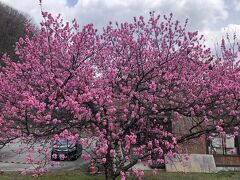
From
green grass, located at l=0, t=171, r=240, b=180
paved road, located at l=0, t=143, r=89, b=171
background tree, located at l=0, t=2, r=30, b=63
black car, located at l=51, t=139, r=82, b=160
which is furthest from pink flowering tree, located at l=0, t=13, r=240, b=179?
background tree, located at l=0, t=2, r=30, b=63

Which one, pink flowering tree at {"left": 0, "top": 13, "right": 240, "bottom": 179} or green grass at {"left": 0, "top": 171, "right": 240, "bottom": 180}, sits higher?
pink flowering tree at {"left": 0, "top": 13, "right": 240, "bottom": 179}

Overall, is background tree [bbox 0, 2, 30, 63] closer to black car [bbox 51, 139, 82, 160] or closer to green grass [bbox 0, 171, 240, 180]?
green grass [bbox 0, 171, 240, 180]

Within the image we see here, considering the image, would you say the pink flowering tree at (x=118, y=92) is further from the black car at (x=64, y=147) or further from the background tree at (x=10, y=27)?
the background tree at (x=10, y=27)

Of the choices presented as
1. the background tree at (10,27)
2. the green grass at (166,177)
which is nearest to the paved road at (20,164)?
the green grass at (166,177)

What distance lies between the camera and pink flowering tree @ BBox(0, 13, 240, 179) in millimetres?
6520

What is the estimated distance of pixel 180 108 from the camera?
23.7 ft

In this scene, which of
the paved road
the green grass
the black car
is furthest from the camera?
the paved road

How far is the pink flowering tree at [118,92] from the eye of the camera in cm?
652

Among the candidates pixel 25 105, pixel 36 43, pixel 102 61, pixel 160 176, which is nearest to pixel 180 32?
pixel 102 61

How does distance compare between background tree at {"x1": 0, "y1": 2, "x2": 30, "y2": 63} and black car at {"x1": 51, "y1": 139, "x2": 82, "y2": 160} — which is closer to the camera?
black car at {"x1": 51, "y1": 139, "x2": 82, "y2": 160}

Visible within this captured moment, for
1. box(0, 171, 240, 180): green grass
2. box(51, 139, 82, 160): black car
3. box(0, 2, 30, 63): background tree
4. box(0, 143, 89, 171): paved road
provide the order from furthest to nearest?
box(0, 2, 30, 63): background tree < box(0, 143, 89, 171): paved road < box(0, 171, 240, 180): green grass < box(51, 139, 82, 160): black car

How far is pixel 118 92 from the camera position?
7.63 meters

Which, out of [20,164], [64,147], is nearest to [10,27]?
[20,164]

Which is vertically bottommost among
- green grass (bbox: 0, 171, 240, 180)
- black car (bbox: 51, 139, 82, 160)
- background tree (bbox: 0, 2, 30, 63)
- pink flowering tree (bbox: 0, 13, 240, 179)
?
green grass (bbox: 0, 171, 240, 180)
